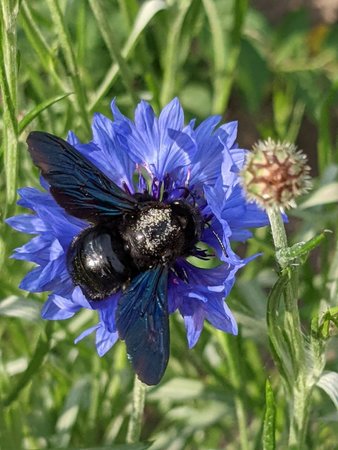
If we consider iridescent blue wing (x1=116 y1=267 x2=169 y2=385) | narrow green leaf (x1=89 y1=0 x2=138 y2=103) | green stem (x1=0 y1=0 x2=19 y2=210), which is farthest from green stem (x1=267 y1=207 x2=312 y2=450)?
narrow green leaf (x1=89 y1=0 x2=138 y2=103)

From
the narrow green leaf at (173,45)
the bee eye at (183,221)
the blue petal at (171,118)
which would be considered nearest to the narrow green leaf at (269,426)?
the bee eye at (183,221)

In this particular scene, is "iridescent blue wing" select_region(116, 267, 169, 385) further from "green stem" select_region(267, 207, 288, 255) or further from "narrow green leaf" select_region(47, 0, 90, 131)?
"narrow green leaf" select_region(47, 0, 90, 131)

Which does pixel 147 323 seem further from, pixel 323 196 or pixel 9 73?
pixel 323 196

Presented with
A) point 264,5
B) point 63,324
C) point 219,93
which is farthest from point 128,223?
point 264,5

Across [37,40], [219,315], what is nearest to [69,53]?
[37,40]

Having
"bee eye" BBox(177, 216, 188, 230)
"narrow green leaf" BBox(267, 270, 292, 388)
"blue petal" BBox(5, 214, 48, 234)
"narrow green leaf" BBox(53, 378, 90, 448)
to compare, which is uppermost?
"blue petal" BBox(5, 214, 48, 234)

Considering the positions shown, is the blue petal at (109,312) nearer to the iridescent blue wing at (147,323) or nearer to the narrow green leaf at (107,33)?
the iridescent blue wing at (147,323)
